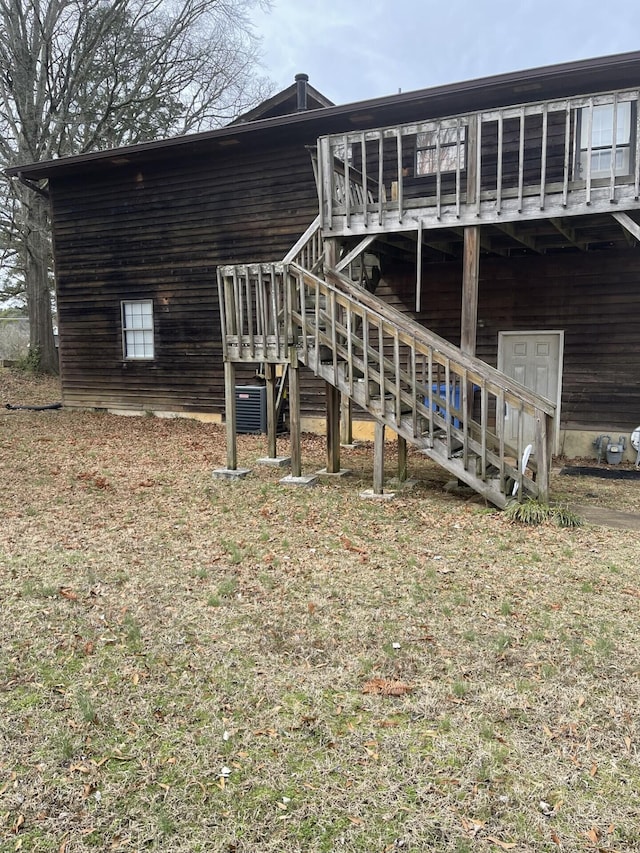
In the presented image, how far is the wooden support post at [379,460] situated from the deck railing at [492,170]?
8.48ft

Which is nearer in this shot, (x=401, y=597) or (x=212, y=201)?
(x=401, y=597)

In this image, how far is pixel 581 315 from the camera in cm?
1009

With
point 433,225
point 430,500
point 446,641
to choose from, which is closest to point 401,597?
point 446,641

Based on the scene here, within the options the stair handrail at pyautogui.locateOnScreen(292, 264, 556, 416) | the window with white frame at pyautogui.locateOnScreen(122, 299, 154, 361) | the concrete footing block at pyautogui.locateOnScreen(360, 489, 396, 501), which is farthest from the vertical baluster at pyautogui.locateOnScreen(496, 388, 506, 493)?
the window with white frame at pyautogui.locateOnScreen(122, 299, 154, 361)

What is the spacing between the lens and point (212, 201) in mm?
12836

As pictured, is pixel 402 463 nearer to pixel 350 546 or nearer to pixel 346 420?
pixel 350 546

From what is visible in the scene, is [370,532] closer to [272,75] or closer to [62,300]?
[62,300]

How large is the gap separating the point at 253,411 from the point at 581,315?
20.2 feet

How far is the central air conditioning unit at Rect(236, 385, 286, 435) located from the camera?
478 inches

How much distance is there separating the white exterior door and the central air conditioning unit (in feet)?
14.1

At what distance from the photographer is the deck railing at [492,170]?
22.6 ft

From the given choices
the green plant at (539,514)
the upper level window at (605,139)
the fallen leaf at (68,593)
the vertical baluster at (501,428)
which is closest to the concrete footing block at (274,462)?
the vertical baluster at (501,428)

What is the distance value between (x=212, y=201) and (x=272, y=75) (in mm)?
17222

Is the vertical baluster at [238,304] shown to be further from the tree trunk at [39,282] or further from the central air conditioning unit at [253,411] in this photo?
the tree trunk at [39,282]
